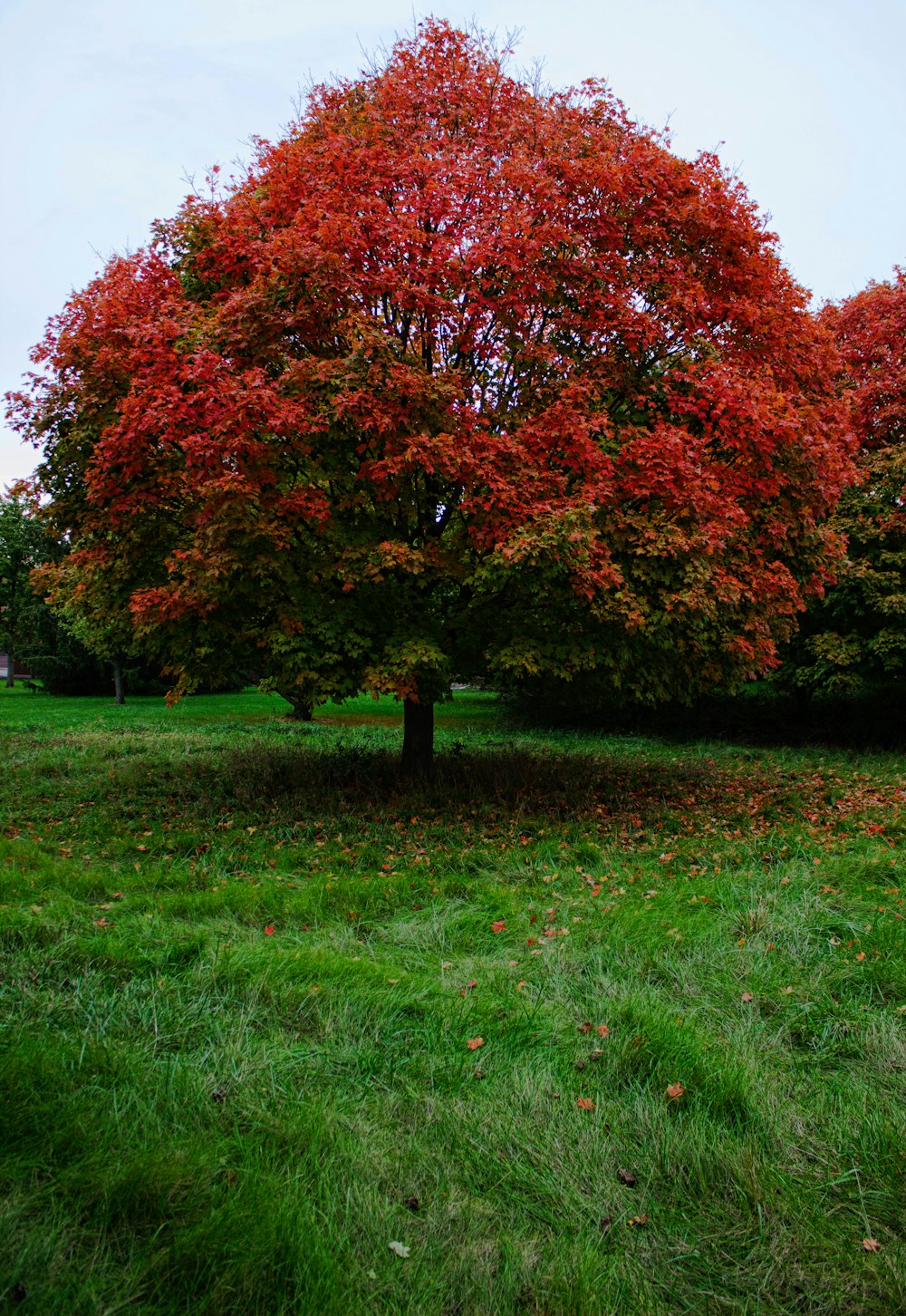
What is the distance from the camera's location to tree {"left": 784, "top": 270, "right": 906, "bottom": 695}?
534 inches

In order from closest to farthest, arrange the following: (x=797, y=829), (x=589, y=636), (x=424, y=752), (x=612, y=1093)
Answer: (x=612, y=1093) < (x=797, y=829) < (x=589, y=636) < (x=424, y=752)

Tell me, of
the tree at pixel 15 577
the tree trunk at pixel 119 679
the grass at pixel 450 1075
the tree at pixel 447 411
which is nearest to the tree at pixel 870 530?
→ the tree at pixel 447 411

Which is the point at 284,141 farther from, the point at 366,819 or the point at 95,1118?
the point at 95,1118

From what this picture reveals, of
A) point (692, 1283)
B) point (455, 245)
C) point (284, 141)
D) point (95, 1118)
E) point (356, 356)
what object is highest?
point (284, 141)

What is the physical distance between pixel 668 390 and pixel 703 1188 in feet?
24.8

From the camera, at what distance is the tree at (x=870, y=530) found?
13.6 metres

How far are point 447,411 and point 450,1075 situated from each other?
588 cm

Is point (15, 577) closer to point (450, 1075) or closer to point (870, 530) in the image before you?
point (870, 530)

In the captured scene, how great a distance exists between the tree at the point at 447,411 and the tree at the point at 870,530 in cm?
499

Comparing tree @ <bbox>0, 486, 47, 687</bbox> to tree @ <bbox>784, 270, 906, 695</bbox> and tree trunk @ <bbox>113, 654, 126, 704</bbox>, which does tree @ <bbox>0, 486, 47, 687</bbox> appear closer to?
tree trunk @ <bbox>113, 654, 126, 704</bbox>

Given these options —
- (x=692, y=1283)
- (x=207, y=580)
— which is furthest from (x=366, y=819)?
(x=692, y=1283)

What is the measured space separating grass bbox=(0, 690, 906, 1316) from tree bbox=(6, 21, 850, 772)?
7.24 feet

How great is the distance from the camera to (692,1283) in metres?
2.34

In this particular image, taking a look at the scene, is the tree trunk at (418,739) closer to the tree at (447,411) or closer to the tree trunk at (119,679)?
the tree at (447,411)
